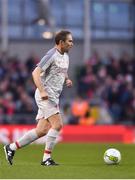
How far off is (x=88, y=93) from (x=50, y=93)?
48.5 ft

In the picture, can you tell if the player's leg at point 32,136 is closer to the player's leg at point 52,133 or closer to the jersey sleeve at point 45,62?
the player's leg at point 52,133

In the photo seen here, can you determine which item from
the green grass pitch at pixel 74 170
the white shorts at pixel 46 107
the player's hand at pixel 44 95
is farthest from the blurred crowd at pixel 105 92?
the player's hand at pixel 44 95

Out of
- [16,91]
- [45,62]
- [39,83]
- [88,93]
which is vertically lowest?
[88,93]

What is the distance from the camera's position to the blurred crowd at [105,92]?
26359 millimetres

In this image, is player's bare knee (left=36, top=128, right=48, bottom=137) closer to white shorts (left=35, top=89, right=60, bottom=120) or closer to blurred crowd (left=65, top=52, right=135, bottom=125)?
white shorts (left=35, top=89, right=60, bottom=120)

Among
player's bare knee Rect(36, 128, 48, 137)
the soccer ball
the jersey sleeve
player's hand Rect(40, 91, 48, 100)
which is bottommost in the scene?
the soccer ball

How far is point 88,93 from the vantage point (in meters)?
28.5

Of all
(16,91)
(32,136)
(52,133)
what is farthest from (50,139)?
(16,91)

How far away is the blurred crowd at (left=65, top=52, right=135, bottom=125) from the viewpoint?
26359mm

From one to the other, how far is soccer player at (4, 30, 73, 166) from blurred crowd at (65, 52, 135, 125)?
1229 cm

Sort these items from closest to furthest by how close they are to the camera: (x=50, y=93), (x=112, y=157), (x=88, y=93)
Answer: (x=50, y=93) < (x=112, y=157) < (x=88, y=93)

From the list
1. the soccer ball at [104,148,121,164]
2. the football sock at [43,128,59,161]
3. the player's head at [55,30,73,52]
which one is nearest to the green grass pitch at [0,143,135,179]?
the soccer ball at [104,148,121,164]

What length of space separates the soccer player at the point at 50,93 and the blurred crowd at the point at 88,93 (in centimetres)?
1229

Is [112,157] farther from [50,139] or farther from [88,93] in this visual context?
[88,93]
